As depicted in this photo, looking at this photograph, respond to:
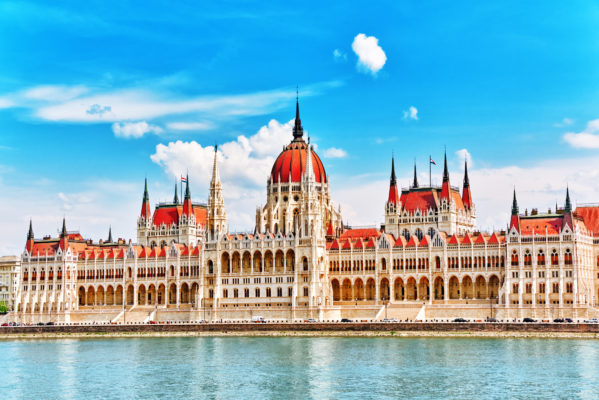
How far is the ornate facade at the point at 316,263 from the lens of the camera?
5133 inches

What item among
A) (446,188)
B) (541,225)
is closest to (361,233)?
(446,188)

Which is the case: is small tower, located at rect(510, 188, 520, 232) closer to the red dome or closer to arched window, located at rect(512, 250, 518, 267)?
arched window, located at rect(512, 250, 518, 267)

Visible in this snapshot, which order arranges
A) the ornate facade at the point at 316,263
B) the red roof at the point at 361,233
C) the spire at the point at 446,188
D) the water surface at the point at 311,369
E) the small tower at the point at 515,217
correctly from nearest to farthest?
1. the water surface at the point at 311,369
2. the ornate facade at the point at 316,263
3. the small tower at the point at 515,217
4. the spire at the point at 446,188
5. the red roof at the point at 361,233

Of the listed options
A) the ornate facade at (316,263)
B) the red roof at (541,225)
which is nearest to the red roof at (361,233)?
the ornate facade at (316,263)

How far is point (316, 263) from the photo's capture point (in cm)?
14212

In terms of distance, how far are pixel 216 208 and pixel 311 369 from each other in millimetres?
69172

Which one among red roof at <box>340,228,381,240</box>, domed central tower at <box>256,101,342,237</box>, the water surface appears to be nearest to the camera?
the water surface

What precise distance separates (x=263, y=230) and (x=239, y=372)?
241 feet

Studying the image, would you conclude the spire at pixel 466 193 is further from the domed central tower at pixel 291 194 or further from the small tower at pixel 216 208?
the small tower at pixel 216 208

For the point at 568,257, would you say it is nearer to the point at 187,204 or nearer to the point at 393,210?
the point at 393,210

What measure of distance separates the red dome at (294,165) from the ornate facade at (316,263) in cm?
21

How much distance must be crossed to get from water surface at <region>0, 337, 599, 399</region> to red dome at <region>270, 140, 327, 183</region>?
5034 centimetres

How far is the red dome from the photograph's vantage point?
16350 cm

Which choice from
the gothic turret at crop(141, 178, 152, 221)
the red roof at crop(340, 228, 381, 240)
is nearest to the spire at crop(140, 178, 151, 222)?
the gothic turret at crop(141, 178, 152, 221)
